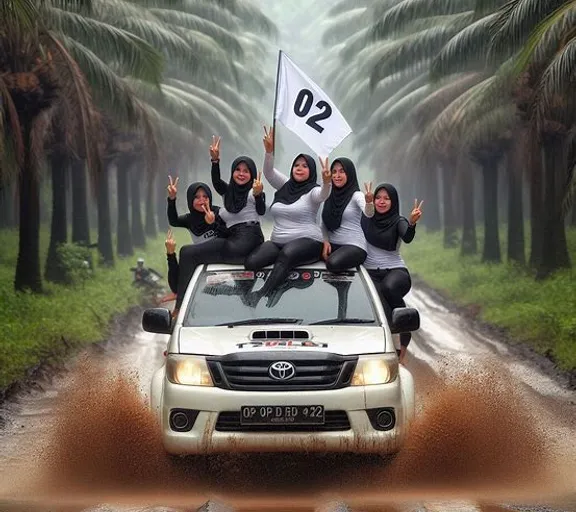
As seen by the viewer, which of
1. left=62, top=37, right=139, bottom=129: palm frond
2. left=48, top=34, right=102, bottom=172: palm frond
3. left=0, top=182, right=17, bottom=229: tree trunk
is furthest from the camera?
left=0, top=182, right=17, bottom=229: tree trunk

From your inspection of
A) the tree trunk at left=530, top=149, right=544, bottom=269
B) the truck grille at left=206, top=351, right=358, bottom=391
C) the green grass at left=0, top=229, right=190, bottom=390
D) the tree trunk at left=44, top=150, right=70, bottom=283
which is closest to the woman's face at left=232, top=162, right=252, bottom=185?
the truck grille at left=206, top=351, right=358, bottom=391

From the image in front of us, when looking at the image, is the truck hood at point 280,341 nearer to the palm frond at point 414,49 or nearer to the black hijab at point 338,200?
the black hijab at point 338,200

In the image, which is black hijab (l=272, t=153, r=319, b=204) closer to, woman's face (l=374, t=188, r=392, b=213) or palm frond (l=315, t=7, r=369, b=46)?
woman's face (l=374, t=188, r=392, b=213)

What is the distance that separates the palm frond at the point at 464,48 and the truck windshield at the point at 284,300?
1392cm

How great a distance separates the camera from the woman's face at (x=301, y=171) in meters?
9.11

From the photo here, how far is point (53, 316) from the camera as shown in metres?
18.1

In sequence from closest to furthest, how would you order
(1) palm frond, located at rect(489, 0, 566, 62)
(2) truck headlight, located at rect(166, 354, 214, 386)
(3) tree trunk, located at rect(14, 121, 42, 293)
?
1. (2) truck headlight, located at rect(166, 354, 214, 386)
2. (1) palm frond, located at rect(489, 0, 566, 62)
3. (3) tree trunk, located at rect(14, 121, 42, 293)

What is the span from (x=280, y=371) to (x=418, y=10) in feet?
63.0

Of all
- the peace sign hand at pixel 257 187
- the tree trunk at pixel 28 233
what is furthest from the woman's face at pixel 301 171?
the tree trunk at pixel 28 233

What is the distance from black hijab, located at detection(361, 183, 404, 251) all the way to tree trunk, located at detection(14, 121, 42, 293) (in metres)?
10.9

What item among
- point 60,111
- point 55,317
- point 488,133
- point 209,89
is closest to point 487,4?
point 488,133

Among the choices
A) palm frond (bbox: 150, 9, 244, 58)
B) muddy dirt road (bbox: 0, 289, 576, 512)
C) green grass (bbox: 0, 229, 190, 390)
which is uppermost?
palm frond (bbox: 150, 9, 244, 58)

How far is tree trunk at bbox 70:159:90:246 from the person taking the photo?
1069 inches

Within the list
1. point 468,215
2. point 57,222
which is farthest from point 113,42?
point 468,215
